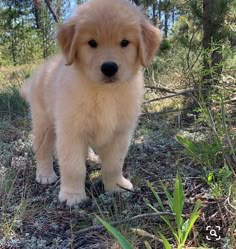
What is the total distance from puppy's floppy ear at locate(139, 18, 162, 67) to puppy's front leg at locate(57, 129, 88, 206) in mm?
580

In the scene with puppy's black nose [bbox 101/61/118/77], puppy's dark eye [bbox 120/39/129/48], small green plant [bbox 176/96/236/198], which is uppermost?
puppy's dark eye [bbox 120/39/129/48]

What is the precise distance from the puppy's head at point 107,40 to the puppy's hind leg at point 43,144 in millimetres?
663

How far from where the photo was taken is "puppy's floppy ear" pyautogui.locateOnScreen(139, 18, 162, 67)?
2.46m

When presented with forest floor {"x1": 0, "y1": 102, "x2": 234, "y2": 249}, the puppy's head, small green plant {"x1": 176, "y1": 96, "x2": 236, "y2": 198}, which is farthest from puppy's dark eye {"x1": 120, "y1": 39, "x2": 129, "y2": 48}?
forest floor {"x1": 0, "y1": 102, "x2": 234, "y2": 249}

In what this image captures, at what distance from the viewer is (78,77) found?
2.48 m

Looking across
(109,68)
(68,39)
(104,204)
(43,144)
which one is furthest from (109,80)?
(43,144)

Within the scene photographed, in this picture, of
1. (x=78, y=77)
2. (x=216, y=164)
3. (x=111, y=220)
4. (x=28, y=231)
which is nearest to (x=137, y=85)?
(x=78, y=77)

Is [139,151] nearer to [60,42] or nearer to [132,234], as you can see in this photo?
[60,42]

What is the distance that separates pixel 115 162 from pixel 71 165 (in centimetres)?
30

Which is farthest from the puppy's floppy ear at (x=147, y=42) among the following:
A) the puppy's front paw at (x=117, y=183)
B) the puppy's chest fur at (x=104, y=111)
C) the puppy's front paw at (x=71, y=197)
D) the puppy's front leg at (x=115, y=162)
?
the puppy's front paw at (x=71, y=197)

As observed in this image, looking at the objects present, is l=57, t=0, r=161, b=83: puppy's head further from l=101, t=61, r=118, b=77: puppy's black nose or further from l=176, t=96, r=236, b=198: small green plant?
l=176, t=96, r=236, b=198: small green plant

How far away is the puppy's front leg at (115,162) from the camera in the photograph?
2662 mm

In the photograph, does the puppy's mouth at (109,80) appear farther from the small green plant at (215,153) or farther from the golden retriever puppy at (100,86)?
the small green plant at (215,153)

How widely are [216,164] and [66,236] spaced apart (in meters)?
0.93
